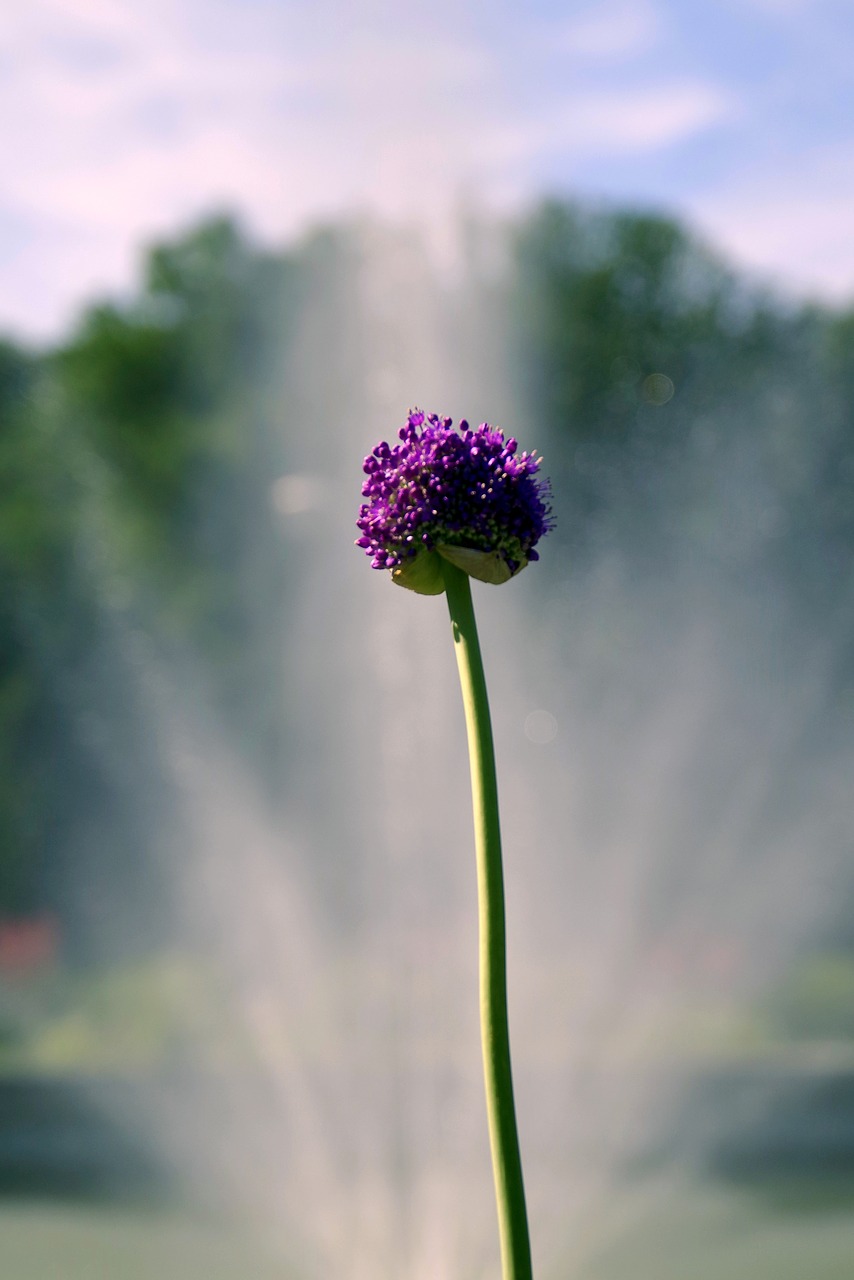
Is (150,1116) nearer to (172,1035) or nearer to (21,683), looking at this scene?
(172,1035)

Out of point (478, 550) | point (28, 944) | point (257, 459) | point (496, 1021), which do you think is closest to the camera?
point (496, 1021)

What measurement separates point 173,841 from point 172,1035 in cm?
291

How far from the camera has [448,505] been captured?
101 cm

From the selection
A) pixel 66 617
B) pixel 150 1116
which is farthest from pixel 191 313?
pixel 150 1116

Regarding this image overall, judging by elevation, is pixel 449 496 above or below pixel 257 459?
below

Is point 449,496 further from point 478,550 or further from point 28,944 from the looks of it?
point 28,944

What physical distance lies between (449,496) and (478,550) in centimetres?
Answer: 4

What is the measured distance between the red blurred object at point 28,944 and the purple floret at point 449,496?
12488mm

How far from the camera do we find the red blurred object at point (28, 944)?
1294 centimetres

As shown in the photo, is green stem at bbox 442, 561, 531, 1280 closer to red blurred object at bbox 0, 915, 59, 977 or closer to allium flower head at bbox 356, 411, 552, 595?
allium flower head at bbox 356, 411, 552, 595

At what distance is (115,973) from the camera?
12625mm

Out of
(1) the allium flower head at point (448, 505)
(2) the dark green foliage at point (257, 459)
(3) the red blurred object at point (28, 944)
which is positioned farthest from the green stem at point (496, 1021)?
(3) the red blurred object at point (28, 944)

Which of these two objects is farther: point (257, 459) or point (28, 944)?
point (257, 459)

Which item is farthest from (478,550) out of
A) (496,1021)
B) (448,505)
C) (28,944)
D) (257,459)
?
(257,459)
